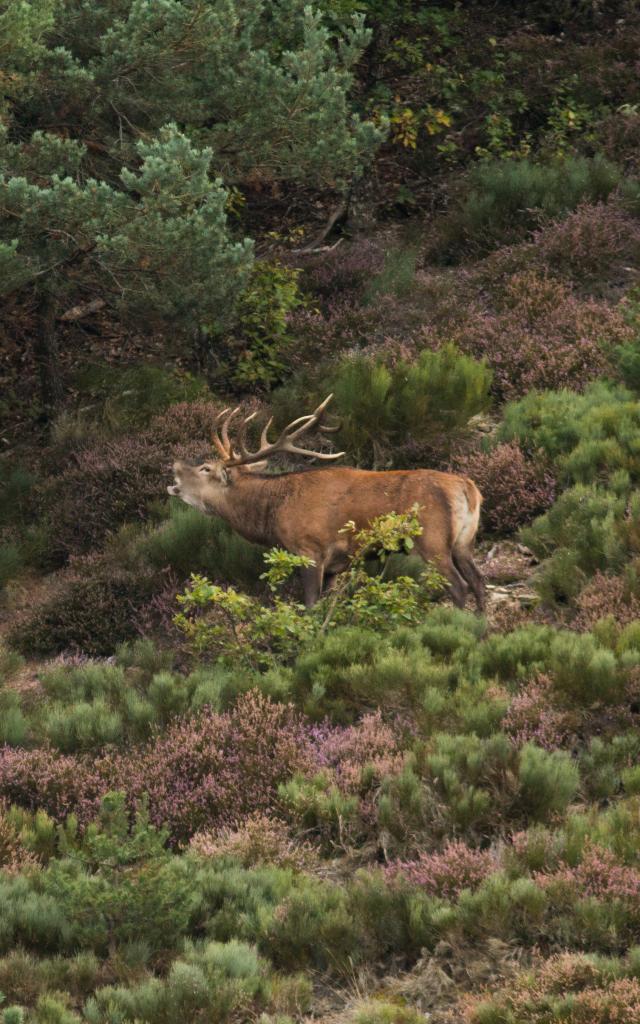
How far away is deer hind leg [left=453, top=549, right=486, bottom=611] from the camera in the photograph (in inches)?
389

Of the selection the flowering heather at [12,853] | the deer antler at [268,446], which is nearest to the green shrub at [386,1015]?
the flowering heather at [12,853]

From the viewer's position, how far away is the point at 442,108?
63.7 ft

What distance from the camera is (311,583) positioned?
1012cm

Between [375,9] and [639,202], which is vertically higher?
[375,9]

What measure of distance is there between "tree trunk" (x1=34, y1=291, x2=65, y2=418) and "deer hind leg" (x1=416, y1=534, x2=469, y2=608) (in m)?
6.14

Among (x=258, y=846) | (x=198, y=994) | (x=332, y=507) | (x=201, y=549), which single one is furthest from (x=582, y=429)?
(x=198, y=994)

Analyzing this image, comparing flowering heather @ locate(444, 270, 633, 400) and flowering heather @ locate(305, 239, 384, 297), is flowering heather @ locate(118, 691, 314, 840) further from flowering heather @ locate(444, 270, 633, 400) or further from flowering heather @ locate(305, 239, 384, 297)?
flowering heather @ locate(305, 239, 384, 297)

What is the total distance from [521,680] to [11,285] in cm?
657

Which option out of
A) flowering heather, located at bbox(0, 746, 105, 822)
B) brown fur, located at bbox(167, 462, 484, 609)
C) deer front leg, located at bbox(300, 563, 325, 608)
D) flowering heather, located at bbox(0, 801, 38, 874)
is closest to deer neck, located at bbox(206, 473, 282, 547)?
brown fur, located at bbox(167, 462, 484, 609)

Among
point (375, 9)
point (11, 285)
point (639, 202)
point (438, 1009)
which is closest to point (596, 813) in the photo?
point (438, 1009)

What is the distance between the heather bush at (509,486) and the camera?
37.3 feet

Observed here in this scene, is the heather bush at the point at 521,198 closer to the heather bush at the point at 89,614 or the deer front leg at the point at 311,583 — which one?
the heather bush at the point at 89,614

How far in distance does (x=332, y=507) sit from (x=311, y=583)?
1.84 feet

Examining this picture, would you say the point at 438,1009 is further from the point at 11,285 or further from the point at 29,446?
the point at 29,446
